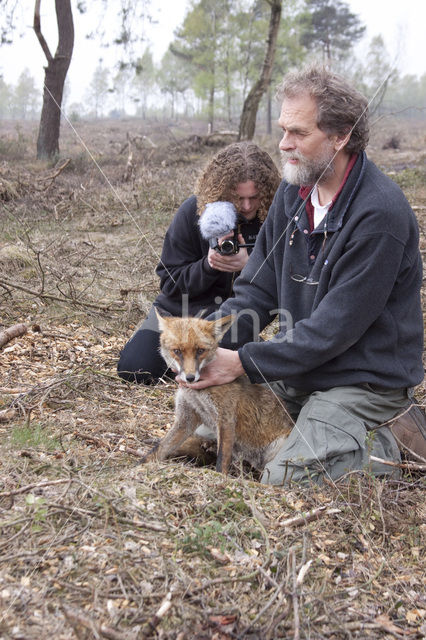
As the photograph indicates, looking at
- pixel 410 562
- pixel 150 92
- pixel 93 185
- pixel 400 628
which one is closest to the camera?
pixel 400 628

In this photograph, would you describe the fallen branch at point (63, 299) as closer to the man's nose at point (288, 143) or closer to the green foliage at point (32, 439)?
the green foliage at point (32, 439)

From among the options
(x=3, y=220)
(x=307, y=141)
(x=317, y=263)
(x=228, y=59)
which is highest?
(x=228, y=59)

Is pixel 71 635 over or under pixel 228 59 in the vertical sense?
under

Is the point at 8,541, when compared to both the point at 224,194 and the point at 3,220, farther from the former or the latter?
the point at 3,220

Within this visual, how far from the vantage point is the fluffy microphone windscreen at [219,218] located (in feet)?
16.4

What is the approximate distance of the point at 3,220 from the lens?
11703 millimetres

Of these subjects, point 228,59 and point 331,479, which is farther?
point 228,59

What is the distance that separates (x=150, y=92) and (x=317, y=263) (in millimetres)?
112180

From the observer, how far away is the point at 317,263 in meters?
3.92

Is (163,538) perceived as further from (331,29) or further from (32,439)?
(331,29)

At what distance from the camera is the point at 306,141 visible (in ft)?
12.7

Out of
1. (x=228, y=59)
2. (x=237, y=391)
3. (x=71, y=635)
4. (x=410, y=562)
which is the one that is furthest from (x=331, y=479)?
(x=228, y=59)

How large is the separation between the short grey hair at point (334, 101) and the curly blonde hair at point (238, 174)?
1134 millimetres

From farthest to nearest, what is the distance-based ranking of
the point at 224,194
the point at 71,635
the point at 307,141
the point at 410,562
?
the point at 224,194
the point at 307,141
the point at 410,562
the point at 71,635
